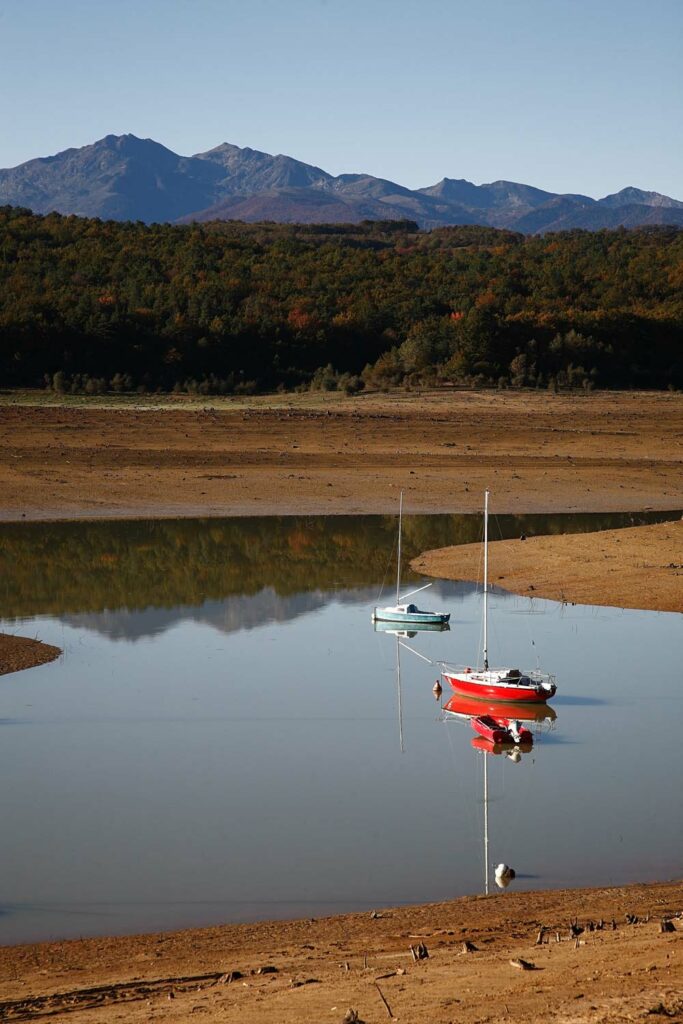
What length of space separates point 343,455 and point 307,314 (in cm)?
2584

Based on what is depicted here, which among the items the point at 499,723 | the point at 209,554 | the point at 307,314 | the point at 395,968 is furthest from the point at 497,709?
the point at 307,314

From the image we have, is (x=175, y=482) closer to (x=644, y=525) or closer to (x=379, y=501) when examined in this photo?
A: (x=379, y=501)

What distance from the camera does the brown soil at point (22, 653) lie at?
723 inches

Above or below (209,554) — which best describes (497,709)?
below

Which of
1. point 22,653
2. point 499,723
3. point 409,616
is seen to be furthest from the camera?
point 409,616

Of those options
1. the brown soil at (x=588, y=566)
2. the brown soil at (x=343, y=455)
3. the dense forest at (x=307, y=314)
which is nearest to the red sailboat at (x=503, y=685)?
the brown soil at (x=588, y=566)

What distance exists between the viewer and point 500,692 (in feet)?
Result: 53.5

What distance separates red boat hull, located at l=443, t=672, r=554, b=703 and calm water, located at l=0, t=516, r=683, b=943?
352 mm

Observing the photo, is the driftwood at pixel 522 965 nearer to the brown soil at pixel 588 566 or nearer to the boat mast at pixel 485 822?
the boat mast at pixel 485 822

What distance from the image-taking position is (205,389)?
54.8 meters

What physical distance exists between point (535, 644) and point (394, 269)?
197 ft

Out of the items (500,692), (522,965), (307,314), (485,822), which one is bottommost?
(485,822)

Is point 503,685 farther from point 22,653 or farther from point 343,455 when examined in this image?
point 343,455

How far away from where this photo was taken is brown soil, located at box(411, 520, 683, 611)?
2322 cm
